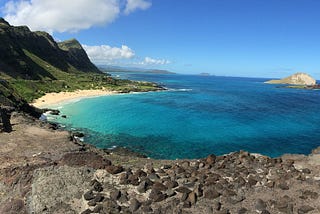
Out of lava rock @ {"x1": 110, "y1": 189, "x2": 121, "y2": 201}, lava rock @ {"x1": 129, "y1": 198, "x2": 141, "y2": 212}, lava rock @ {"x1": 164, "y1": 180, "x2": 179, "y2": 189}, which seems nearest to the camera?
lava rock @ {"x1": 129, "y1": 198, "x2": 141, "y2": 212}

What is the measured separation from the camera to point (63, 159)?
1031 inches

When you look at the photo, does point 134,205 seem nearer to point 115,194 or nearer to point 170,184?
point 115,194

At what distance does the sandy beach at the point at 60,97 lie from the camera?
8931 centimetres

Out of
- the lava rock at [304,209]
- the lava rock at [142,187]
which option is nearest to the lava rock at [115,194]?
the lava rock at [142,187]

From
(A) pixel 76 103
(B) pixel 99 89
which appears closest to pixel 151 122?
(A) pixel 76 103

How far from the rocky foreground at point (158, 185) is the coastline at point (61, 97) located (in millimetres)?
63592

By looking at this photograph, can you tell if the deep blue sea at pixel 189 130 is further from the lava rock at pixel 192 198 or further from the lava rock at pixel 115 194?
the lava rock at pixel 115 194

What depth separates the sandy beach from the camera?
89.3 m

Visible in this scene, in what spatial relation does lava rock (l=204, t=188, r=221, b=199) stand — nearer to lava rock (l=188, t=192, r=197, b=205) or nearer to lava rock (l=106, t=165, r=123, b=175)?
lava rock (l=188, t=192, r=197, b=205)

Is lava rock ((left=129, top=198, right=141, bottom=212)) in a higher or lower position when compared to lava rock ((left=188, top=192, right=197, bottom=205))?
lower

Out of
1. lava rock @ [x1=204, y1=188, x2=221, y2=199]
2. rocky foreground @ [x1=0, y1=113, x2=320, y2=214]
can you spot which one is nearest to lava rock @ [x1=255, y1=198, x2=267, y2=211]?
rocky foreground @ [x1=0, y1=113, x2=320, y2=214]

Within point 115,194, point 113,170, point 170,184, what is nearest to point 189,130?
point 113,170

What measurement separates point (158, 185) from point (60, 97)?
91024 mm

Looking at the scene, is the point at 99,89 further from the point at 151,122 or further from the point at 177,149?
the point at 177,149
